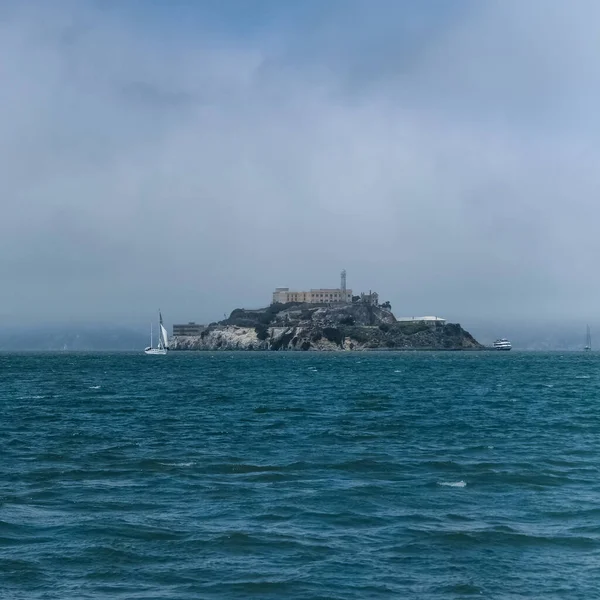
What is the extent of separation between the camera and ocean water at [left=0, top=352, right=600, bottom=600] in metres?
18.5

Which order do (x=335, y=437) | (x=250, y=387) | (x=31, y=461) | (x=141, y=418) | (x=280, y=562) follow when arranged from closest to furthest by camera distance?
(x=280, y=562), (x=31, y=461), (x=335, y=437), (x=141, y=418), (x=250, y=387)

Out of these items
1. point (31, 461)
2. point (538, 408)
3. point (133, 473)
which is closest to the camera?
point (133, 473)

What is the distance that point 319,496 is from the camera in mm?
26906

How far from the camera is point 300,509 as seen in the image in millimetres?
25078

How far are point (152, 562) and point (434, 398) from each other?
2198 inches

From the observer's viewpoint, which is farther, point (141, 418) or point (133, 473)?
point (141, 418)

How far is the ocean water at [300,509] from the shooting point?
18516mm

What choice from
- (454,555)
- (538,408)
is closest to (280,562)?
(454,555)

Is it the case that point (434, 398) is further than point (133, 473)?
Result: Yes

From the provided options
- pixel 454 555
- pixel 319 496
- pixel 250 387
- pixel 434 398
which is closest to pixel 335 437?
pixel 319 496

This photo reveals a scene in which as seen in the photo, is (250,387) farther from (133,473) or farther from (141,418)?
(133,473)

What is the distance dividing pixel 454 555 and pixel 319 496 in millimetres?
7287

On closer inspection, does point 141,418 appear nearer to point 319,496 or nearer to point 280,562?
point 319,496

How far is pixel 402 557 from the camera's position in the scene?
65.8ft
